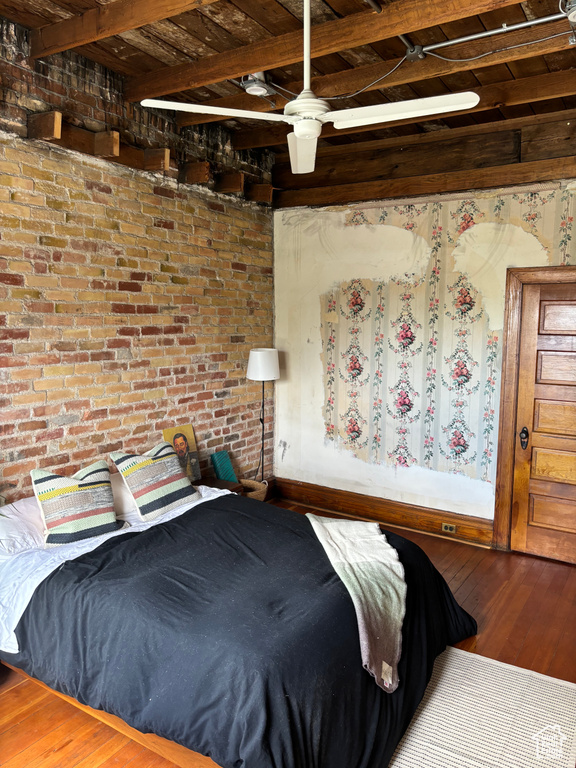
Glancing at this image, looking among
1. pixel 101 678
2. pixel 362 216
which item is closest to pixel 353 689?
pixel 101 678

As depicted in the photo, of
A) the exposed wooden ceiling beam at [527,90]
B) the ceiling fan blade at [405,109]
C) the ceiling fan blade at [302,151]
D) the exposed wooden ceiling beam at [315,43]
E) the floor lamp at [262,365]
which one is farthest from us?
the floor lamp at [262,365]

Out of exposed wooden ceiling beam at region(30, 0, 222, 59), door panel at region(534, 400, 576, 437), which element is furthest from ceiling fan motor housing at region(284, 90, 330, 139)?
door panel at region(534, 400, 576, 437)

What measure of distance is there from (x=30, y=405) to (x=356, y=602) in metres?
2.06

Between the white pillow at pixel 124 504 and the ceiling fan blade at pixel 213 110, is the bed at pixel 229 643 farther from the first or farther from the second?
Answer: the ceiling fan blade at pixel 213 110

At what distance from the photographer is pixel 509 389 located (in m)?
4.02

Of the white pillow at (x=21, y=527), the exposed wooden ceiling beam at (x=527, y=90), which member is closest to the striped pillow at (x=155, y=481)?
the white pillow at (x=21, y=527)

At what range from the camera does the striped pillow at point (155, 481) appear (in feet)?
10.6

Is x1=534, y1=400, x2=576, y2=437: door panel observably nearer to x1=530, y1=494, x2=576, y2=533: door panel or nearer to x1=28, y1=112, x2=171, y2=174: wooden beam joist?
x1=530, y1=494, x2=576, y2=533: door panel

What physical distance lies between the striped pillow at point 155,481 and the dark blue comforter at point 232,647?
1.25 feet

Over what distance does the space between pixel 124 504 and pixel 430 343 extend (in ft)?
8.45

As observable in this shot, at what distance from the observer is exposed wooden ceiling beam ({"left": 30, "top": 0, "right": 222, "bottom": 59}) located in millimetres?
2387

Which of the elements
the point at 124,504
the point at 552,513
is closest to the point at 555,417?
the point at 552,513

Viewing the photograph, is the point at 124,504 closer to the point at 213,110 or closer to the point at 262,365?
the point at 262,365

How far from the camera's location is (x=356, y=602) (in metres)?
2.29
